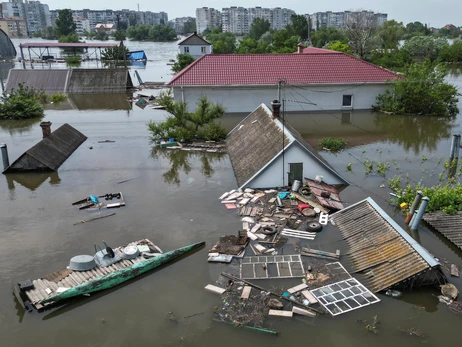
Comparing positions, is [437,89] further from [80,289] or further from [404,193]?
[80,289]

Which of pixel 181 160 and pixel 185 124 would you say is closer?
pixel 181 160

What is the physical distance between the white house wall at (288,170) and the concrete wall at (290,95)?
54.7 ft

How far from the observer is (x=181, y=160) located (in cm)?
2366

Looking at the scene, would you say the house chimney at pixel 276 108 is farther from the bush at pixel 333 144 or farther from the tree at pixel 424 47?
the tree at pixel 424 47

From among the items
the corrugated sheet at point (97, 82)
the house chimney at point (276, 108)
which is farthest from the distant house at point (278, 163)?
the corrugated sheet at point (97, 82)

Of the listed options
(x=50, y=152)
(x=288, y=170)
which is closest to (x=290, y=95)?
(x=288, y=170)

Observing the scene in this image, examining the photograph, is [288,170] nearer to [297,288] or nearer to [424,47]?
[297,288]

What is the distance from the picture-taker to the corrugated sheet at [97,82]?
4584cm

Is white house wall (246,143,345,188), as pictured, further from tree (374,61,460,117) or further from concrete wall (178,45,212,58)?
concrete wall (178,45,212,58)

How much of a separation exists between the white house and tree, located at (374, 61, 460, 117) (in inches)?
71.4

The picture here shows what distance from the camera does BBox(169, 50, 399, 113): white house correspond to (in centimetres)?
3322

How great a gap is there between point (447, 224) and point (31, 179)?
19788 mm

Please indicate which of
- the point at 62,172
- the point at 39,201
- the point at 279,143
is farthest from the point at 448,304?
the point at 62,172

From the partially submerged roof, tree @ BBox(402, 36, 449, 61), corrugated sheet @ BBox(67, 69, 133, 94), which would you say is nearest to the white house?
corrugated sheet @ BBox(67, 69, 133, 94)
